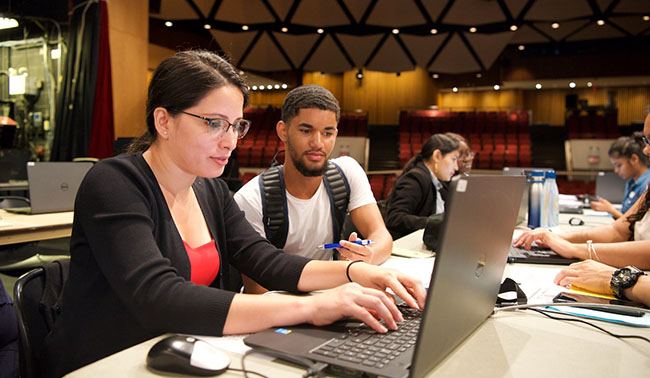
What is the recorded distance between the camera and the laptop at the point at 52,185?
2973 mm

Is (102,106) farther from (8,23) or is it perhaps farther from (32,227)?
(32,227)

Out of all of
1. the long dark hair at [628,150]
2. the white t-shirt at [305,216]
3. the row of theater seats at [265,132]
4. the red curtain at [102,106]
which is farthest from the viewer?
the row of theater seats at [265,132]

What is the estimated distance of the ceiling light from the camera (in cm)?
605

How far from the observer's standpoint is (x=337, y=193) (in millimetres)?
1948

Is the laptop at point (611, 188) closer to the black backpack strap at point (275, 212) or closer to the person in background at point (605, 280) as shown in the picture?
the person in background at point (605, 280)

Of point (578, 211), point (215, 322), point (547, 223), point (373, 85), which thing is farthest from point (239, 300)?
point (373, 85)

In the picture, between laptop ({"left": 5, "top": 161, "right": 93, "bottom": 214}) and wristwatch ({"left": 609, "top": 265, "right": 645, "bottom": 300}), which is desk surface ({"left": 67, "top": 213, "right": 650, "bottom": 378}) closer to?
wristwatch ({"left": 609, "top": 265, "right": 645, "bottom": 300})

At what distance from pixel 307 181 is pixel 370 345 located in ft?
3.76

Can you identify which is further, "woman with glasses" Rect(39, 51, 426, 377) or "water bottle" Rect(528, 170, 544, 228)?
"water bottle" Rect(528, 170, 544, 228)

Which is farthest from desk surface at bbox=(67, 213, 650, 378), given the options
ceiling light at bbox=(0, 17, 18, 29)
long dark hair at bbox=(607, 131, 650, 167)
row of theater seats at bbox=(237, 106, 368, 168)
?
row of theater seats at bbox=(237, 106, 368, 168)

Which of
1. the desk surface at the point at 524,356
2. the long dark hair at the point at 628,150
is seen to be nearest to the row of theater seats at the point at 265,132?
the long dark hair at the point at 628,150

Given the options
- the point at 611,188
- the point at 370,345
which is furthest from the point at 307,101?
the point at 611,188

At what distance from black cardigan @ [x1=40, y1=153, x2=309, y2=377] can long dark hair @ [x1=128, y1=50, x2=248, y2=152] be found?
0.50 feet

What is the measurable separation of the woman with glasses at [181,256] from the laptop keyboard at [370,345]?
0.10 feet
